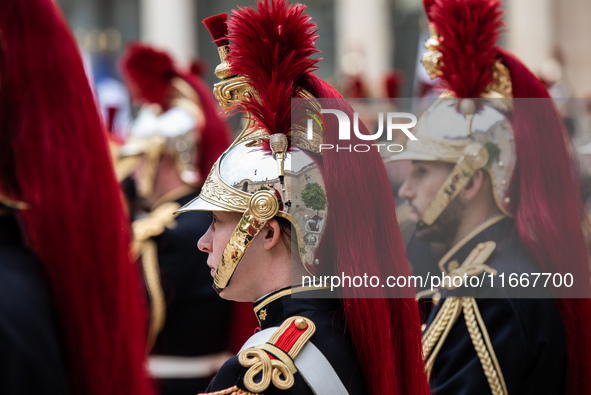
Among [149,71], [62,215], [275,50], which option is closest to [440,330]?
[275,50]

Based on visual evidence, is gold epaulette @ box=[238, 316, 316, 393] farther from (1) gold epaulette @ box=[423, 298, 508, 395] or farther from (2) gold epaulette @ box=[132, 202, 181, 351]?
(2) gold epaulette @ box=[132, 202, 181, 351]

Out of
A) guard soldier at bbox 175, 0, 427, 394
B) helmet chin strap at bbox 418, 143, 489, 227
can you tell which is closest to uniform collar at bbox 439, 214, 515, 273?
helmet chin strap at bbox 418, 143, 489, 227

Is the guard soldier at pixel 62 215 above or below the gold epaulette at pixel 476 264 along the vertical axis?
above

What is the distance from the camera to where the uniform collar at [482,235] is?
2.68 m

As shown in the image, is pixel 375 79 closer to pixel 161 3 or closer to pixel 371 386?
pixel 161 3

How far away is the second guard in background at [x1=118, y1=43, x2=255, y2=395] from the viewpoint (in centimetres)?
448

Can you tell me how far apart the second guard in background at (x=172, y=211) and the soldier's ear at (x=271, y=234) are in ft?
7.76

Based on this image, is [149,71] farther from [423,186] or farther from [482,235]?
[482,235]

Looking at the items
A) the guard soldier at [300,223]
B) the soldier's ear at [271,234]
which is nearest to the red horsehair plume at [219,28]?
the guard soldier at [300,223]

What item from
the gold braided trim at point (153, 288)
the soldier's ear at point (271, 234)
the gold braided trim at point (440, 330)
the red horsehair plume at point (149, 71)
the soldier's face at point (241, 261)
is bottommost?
the gold braided trim at point (153, 288)

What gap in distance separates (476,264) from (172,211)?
1.84 metres

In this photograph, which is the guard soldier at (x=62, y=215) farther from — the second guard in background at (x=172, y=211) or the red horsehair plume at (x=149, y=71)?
the red horsehair plume at (x=149, y=71)

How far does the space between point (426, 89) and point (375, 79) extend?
33.1 ft

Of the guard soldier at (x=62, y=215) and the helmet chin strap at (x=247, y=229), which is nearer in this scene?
the guard soldier at (x=62, y=215)
